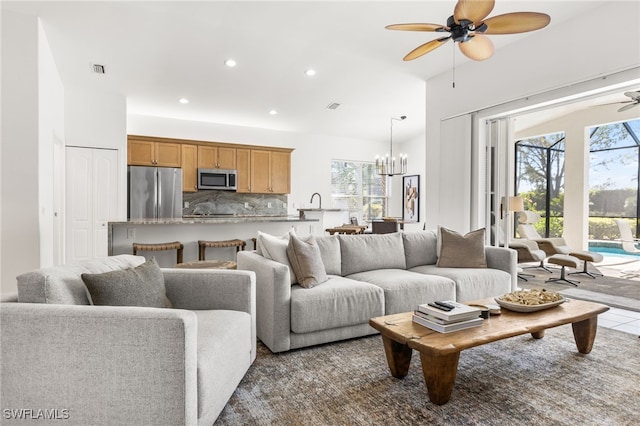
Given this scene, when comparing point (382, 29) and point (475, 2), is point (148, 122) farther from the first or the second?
point (475, 2)

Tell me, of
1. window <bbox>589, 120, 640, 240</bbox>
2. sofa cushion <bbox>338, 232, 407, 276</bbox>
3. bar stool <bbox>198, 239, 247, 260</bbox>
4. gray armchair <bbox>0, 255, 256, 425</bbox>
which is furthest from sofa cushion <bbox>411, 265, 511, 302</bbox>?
window <bbox>589, 120, 640, 240</bbox>

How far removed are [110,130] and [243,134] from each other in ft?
8.25

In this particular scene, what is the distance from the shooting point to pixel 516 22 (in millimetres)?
2424

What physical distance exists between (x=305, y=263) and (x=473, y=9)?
2084 millimetres

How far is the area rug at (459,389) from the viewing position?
1.75 m

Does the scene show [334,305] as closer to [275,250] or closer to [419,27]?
[275,250]

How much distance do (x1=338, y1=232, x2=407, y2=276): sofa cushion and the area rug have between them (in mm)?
836

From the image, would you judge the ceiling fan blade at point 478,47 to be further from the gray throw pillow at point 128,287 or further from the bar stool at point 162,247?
the bar stool at point 162,247

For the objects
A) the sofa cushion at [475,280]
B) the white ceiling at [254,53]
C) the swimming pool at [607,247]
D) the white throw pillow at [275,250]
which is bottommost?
the swimming pool at [607,247]

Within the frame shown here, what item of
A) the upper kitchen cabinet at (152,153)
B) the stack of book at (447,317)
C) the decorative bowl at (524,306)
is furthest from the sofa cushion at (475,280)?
the upper kitchen cabinet at (152,153)

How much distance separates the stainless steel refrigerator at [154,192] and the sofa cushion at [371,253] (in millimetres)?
4133

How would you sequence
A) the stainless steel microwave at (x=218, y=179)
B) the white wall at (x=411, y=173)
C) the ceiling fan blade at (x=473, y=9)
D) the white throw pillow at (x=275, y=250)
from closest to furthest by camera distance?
the ceiling fan blade at (x=473, y=9)
the white throw pillow at (x=275, y=250)
the stainless steel microwave at (x=218, y=179)
the white wall at (x=411, y=173)

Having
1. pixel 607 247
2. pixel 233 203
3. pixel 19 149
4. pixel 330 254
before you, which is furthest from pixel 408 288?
pixel 607 247

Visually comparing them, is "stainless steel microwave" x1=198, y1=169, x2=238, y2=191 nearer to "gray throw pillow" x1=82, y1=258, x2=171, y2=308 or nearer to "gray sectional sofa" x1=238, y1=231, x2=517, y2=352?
"gray sectional sofa" x1=238, y1=231, x2=517, y2=352
